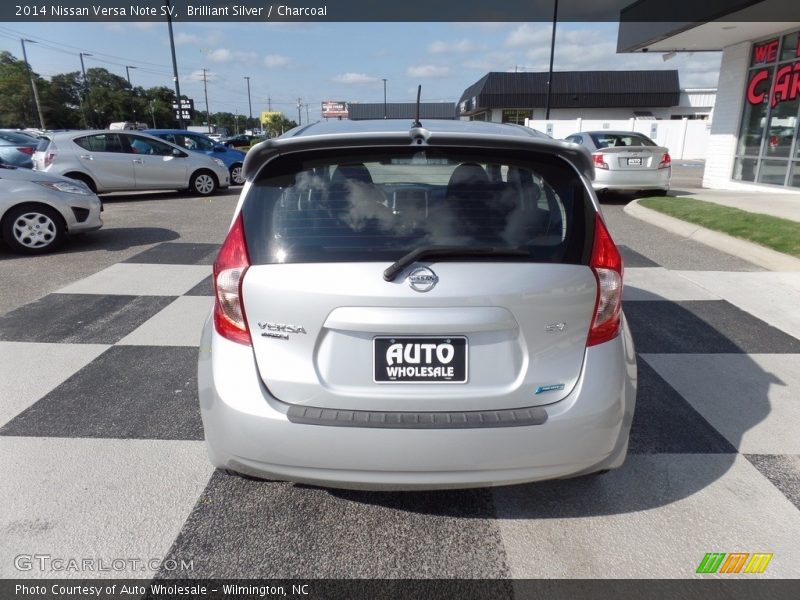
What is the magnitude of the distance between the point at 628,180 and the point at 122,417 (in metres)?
11.7

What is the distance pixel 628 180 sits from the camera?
1232 centimetres

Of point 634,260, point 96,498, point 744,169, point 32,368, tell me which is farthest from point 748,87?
point 96,498

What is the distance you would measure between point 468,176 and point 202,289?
4.36m

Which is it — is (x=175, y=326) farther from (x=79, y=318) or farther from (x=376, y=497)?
(x=376, y=497)

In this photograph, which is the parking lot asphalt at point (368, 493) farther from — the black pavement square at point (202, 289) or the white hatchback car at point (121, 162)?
the white hatchback car at point (121, 162)

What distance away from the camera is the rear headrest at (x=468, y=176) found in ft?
7.64

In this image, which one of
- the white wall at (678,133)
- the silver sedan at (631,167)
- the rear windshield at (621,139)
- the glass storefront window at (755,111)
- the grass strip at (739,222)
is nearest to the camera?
the grass strip at (739,222)

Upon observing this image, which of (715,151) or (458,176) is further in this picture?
(715,151)

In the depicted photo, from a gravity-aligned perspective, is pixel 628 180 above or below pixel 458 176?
below

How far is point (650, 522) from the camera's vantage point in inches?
97.0

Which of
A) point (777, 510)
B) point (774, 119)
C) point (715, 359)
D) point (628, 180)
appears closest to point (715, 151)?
point (774, 119)

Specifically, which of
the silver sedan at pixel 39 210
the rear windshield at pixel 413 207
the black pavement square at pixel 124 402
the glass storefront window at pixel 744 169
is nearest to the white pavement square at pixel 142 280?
the silver sedan at pixel 39 210

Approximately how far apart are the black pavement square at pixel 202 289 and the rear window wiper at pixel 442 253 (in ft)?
13.6

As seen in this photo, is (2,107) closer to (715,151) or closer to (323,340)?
(715,151)
